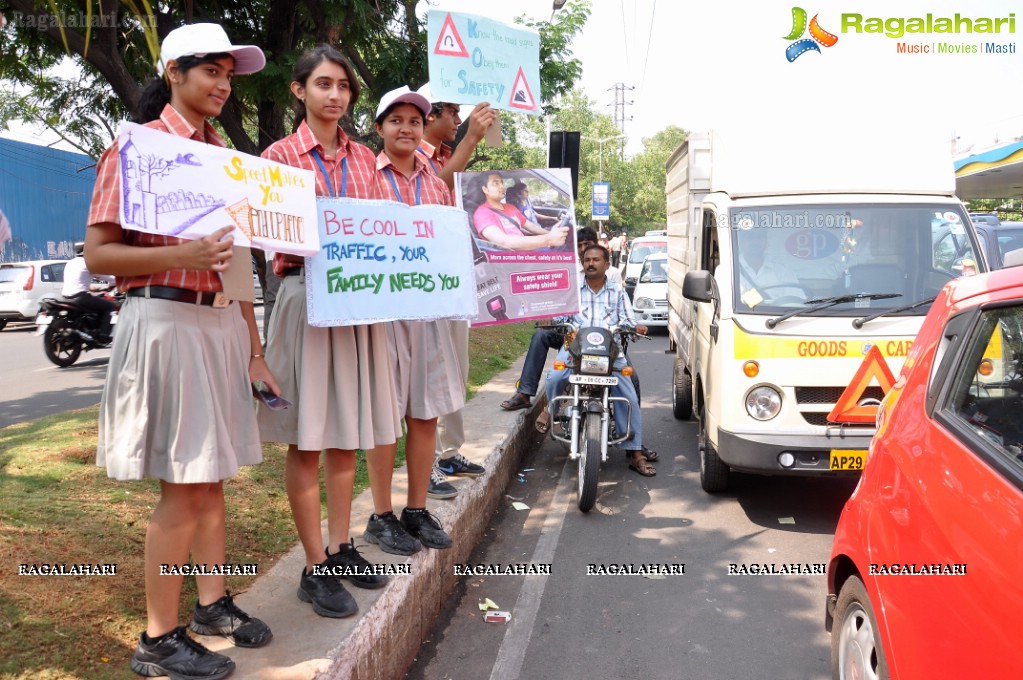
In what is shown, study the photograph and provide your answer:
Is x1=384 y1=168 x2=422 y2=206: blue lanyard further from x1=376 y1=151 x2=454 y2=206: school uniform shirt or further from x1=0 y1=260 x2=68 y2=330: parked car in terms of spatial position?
x1=0 y1=260 x2=68 y2=330: parked car

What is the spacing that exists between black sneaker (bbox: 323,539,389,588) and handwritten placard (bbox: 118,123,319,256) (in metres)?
1.28

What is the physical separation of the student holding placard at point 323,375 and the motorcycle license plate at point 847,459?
2873 mm

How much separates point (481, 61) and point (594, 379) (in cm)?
240

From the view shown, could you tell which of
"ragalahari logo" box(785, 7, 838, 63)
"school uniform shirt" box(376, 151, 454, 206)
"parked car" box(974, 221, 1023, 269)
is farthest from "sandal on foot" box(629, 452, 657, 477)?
"ragalahari logo" box(785, 7, 838, 63)

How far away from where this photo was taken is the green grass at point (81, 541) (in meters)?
2.82

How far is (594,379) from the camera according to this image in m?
5.82

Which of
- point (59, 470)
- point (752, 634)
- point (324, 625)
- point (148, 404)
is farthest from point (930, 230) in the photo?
point (59, 470)

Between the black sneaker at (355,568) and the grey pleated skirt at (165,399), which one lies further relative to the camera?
the black sneaker at (355,568)

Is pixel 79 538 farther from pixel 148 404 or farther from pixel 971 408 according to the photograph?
pixel 971 408

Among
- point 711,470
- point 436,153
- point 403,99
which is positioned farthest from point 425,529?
point 711,470

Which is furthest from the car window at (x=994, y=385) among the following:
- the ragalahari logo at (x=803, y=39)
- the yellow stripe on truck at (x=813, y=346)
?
the ragalahari logo at (x=803, y=39)

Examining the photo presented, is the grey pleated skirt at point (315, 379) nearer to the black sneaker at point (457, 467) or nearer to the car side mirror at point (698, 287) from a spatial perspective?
the black sneaker at point (457, 467)

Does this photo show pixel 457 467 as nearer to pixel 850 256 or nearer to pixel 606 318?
pixel 606 318

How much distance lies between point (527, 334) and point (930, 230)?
33.9ft
